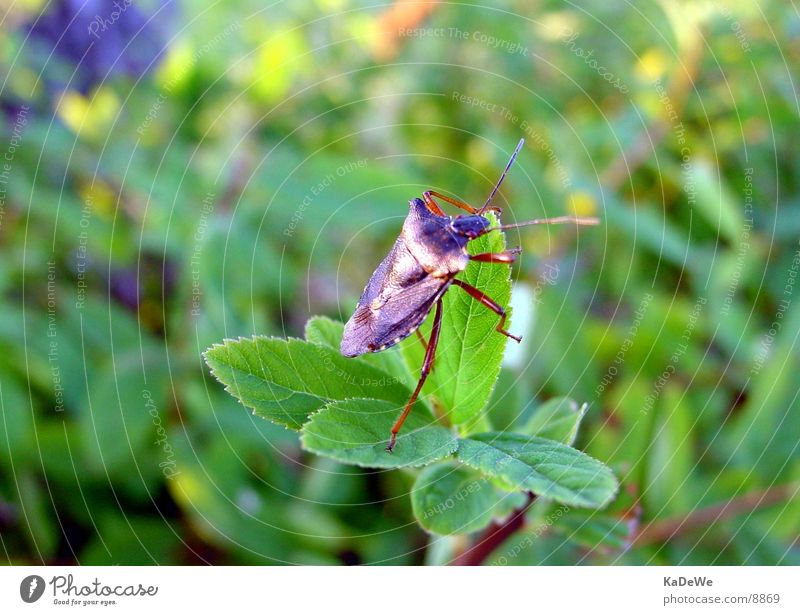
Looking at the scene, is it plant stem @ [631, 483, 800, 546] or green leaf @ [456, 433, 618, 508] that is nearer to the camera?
green leaf @ [456, 433, 618, 508]

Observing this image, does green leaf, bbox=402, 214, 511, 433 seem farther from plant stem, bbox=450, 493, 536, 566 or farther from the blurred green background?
the blurred green background

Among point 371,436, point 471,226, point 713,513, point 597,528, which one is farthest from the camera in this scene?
point 713,513

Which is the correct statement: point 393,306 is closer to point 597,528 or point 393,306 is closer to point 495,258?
point 495,258

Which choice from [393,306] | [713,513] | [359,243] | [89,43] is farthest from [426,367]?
[89,43]

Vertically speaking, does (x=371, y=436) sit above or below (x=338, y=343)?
below

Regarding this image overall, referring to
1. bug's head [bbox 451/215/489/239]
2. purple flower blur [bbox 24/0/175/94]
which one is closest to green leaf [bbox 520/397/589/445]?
bug's head [bbox 451/215/489/239]
